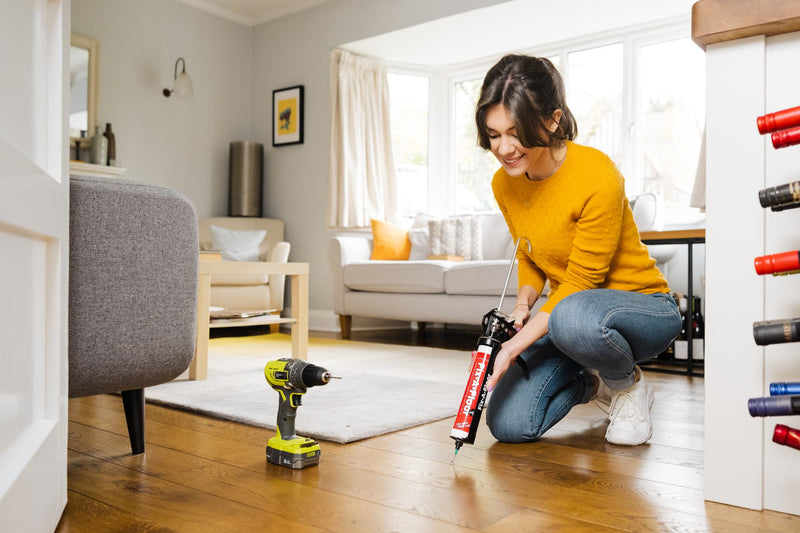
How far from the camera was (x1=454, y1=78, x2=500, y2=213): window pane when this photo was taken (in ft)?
17.2

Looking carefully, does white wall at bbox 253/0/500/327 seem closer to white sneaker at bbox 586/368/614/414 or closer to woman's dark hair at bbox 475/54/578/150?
white sneaker at bbox 586/368/614/414

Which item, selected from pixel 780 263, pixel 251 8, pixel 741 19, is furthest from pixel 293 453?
pixel 251 8

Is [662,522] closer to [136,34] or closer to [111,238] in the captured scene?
[111,238]

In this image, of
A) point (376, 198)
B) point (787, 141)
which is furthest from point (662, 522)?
point (376, 198)

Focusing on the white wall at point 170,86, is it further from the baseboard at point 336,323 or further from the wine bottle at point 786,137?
the wine bottle at point 786,137

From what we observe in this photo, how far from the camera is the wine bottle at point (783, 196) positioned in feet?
2.52

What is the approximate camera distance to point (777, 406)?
2.44ft

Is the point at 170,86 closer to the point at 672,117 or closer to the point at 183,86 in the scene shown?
the point at 183,86

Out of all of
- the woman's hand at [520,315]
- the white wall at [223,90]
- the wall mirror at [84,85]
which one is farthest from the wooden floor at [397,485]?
the white wall at [223,90]

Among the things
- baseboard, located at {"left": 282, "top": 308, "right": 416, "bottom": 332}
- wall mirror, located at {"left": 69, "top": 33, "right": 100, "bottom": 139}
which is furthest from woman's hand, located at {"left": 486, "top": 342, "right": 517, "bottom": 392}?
wall mirror, located at {"left": 69, "top": 33, "right": 100, "bottom": 139}

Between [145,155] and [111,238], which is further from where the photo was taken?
[145,155]

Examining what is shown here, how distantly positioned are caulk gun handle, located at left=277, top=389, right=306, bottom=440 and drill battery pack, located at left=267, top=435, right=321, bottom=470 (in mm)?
15

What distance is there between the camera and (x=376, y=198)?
5.18 m

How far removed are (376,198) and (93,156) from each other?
200 centimetres
